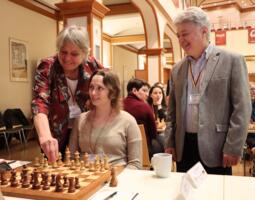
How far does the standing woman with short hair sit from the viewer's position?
67.0 inches

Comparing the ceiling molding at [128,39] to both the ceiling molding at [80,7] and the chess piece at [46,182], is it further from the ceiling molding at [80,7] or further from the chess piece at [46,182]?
the chess piece at [46,182]

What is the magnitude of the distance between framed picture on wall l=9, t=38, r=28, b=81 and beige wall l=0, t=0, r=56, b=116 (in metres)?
0.11

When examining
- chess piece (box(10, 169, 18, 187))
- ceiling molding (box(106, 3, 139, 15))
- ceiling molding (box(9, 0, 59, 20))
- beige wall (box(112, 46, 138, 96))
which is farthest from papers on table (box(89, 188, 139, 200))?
beige wall (box(112, 46, 138, 96))

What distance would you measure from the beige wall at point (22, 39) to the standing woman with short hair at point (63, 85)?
5534 mm

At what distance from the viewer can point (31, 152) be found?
6332mm

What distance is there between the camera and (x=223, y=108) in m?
1.81

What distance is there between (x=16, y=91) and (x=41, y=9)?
215 cm

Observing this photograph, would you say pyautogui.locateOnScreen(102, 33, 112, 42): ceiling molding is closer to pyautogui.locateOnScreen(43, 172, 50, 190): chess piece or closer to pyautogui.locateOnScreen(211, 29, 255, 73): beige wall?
pyautogui.locateOnScreen(211, 29, 255, 73): beige wall

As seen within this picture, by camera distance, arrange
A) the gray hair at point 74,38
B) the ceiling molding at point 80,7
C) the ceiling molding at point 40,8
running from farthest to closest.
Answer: the ceiling molding at point 40,8 → the ceiling molding at point 80,7 → the gray hair at point 74,38

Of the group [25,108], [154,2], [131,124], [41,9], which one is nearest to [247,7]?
[154,2]

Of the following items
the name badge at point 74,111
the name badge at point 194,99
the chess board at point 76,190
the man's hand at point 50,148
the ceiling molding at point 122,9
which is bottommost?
the chess board at point 76,190

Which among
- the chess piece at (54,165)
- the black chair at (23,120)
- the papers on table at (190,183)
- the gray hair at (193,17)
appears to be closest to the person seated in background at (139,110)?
the gray hair at (193,17)

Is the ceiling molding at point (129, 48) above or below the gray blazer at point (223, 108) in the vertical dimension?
above

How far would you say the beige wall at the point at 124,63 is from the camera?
42.3ft
